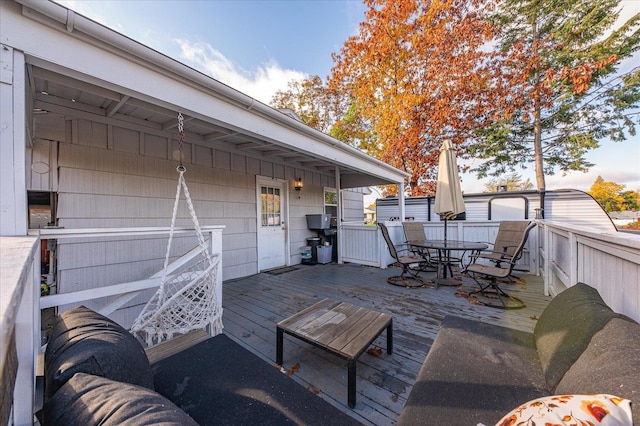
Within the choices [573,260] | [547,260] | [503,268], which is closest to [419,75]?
[547,260]

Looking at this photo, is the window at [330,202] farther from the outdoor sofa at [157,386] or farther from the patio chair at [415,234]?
the outdoor sofa at [157,386]

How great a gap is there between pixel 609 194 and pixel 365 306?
28.6 metres

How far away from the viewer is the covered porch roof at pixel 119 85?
1.57 meters

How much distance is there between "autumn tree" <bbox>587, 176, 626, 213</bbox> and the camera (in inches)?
760

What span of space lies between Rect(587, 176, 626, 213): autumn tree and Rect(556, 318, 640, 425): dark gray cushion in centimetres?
2465

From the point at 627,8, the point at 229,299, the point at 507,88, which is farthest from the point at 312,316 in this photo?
the point at 627,8

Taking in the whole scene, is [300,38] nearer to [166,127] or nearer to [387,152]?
[387,152]

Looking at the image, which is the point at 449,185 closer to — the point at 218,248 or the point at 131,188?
the point at 218,248

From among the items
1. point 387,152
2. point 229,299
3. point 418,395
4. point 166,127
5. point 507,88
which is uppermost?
point 507,88

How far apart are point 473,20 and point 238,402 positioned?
11758 mm

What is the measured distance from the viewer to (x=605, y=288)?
186cm

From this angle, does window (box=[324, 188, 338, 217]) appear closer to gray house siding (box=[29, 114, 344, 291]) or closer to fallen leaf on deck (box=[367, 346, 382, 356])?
gray house siding (box=[29, 114, 344, 291])

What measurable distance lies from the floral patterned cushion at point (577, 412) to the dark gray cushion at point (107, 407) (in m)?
0.93

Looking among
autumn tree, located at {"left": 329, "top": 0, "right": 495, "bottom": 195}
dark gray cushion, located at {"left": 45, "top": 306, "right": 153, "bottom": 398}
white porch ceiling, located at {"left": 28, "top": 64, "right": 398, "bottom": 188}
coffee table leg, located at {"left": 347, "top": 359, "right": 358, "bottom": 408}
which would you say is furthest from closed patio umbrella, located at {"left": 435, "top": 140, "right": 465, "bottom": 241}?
autumn tree, located at {"left": 329, "top": 0, "right": 495, "bottom": 195}
